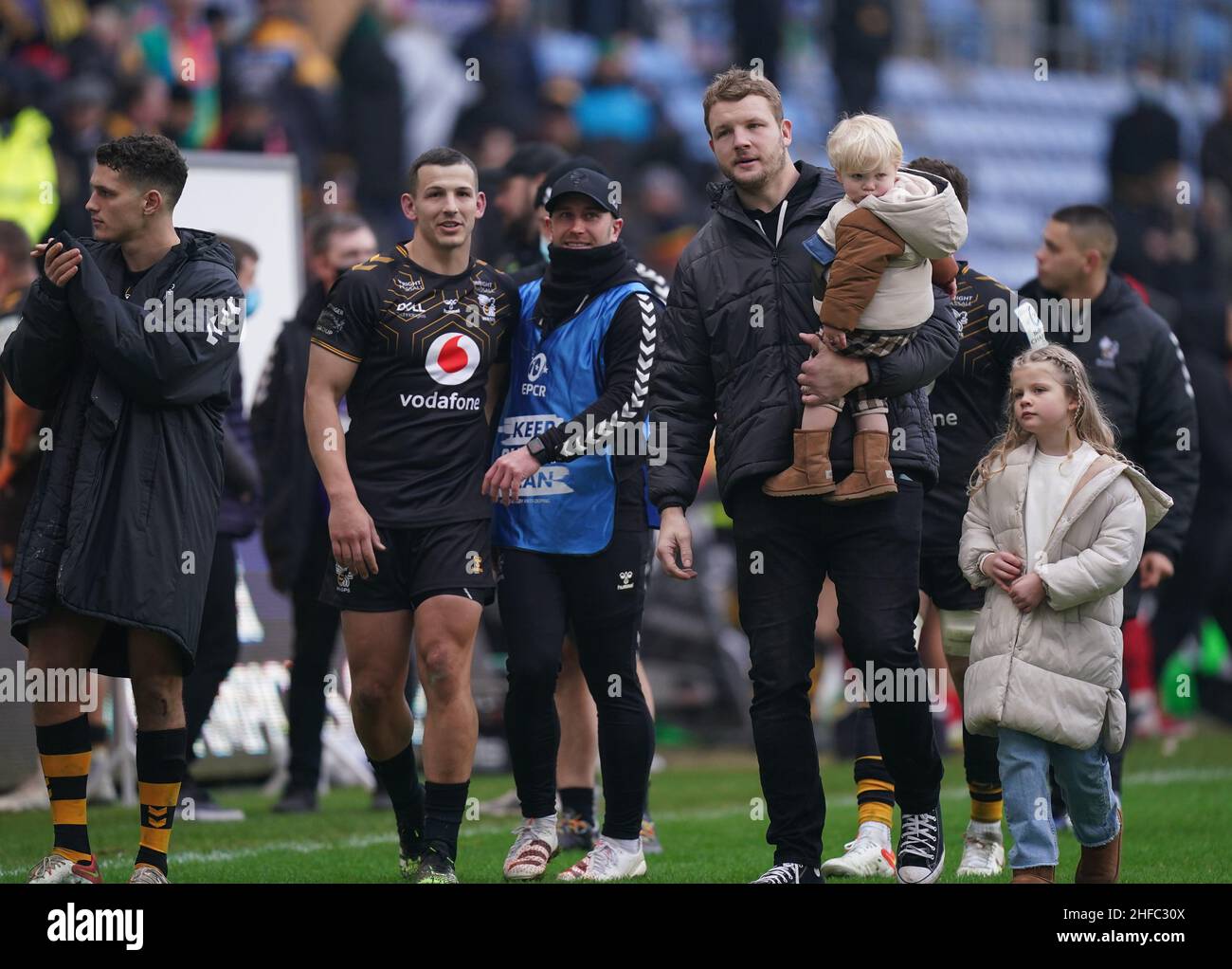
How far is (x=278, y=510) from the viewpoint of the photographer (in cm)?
885

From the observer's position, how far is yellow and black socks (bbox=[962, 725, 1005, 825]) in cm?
695

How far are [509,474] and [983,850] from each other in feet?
7.14

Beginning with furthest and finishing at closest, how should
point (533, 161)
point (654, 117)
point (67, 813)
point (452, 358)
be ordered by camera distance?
point (654, 117) → point (533, 161) → point (452, 358) → point (67, 813)

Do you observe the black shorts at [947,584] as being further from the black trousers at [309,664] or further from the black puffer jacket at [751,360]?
the black trousers at [309,664]

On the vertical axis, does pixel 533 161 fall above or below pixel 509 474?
above

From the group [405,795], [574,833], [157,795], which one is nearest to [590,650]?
[405,795]

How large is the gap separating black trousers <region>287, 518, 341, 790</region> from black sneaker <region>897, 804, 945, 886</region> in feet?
11.4

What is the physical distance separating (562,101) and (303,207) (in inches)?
120

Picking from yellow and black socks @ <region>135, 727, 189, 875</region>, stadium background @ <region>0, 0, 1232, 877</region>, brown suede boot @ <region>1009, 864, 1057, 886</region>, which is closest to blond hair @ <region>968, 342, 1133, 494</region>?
brown suede boot @ <region>1009, 864, 1057, 886</region>

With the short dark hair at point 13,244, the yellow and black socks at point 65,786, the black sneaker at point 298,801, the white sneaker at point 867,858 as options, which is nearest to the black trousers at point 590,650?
the white sneaker at point 867,858

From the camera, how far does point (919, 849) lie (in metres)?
6.21

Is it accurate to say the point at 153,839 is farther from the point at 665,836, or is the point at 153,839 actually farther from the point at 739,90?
the point at 739,90
